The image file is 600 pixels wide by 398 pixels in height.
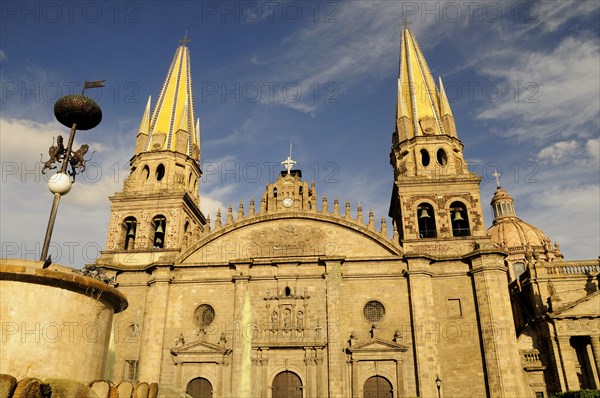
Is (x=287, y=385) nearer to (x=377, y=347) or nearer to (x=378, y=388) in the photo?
(x=378, y=388)

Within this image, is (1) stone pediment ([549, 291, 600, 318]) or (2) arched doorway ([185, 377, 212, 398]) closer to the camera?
(2) arched doorway ([185, 377, 212, 398])

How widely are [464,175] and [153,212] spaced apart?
1847 centimetres

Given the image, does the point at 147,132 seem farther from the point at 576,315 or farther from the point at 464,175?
the point at 576,315

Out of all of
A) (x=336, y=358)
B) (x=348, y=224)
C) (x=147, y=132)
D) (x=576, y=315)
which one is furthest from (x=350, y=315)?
(x=147, y=132)

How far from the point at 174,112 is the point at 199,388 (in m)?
18.5

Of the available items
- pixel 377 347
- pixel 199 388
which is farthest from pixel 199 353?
pixel 377 347

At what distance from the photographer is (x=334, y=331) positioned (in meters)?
23.7

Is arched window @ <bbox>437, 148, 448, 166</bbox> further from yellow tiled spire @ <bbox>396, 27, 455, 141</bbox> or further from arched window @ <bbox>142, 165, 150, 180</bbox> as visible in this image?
arched window @ <bbox>142, 165, 150, 180</bbox>

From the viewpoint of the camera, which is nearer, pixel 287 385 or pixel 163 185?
pixel 287 385

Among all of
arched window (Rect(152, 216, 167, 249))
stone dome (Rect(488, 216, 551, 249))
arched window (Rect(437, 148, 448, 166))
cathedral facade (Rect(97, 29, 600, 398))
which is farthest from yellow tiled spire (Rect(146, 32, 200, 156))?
stone dome (Rect(488, 216, 551, 249))

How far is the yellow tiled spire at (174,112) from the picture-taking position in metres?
32.0

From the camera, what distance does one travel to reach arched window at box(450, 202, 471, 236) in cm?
2700

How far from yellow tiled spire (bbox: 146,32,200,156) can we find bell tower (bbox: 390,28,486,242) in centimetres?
1421

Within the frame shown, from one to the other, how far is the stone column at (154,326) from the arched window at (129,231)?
3.73 meters
